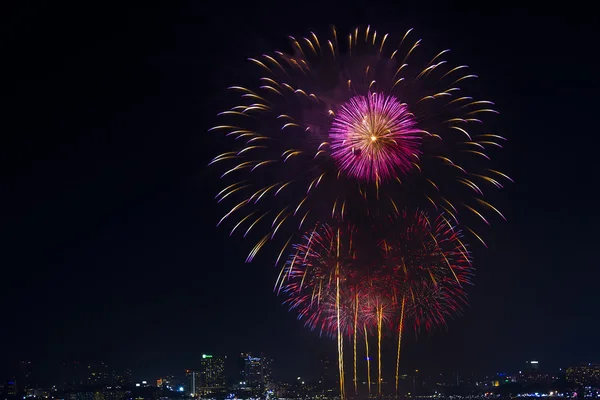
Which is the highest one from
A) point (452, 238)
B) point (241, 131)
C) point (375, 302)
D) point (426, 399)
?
point (241, 131)

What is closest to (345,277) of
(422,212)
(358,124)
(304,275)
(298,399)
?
(304,275)

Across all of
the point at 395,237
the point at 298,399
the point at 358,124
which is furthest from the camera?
the point at 298,399

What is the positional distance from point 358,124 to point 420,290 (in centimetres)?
827

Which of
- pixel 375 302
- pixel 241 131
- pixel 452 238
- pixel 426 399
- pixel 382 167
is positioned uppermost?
pixel 241 131

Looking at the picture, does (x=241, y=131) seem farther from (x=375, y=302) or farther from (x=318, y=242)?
(x=375, y=302)

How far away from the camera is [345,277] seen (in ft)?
93.9

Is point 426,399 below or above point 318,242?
below

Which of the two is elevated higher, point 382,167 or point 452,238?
point 382,167

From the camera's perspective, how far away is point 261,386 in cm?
19912

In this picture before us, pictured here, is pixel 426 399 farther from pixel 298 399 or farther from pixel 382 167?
pixel 382 167

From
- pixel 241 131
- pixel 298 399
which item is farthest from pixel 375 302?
pixel 298 399

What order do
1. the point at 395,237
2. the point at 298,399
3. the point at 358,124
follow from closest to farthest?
the point at 358,124
the point at 395,237
the point at 298,399

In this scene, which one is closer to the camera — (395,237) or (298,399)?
(395,237)

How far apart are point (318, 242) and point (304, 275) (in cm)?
146
